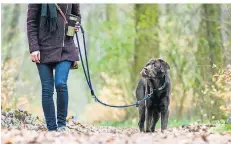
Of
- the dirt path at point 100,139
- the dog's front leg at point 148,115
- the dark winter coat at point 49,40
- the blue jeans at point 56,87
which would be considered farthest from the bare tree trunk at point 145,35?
the dirt path at point 100,139

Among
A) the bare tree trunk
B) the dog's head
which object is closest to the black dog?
the dog's head

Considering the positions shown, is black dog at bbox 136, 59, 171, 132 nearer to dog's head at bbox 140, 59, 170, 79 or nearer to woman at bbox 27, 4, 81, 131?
dog's head at bbox 140, 59, 170, 79

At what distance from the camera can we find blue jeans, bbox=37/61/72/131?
4.89m

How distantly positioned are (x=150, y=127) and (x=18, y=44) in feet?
24.3

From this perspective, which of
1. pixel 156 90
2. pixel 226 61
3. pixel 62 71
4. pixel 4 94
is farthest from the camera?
pixel 4 94

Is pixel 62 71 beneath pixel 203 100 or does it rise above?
above

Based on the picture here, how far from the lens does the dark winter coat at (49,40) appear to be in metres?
4.95

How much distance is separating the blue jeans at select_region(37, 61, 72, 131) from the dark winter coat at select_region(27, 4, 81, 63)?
74 mm

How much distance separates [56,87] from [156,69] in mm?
1553

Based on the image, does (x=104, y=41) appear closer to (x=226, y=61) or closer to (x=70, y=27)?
(x=226, y=61)

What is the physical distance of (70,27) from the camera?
508 cm

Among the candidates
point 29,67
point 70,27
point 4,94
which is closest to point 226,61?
point 70,27

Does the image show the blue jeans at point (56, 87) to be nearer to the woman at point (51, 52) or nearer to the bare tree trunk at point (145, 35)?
the woman at point (51, 52)

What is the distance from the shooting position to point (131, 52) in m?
11.5
